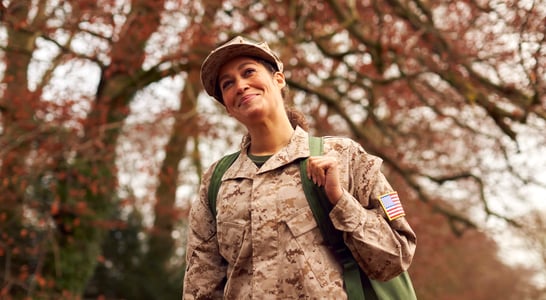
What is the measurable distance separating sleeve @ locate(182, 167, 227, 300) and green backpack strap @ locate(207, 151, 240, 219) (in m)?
0.05

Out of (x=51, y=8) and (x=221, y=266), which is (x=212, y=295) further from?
(x=51, y=8)

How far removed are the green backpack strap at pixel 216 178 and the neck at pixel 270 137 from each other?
0.17 metres

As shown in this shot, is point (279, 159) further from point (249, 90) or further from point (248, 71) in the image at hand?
point (248, 71)

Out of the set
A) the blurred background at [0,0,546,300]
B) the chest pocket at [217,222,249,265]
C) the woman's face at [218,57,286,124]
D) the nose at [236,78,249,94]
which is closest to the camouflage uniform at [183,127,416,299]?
the chest pocket at [217,222,249,265]

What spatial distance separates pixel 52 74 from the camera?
893cm

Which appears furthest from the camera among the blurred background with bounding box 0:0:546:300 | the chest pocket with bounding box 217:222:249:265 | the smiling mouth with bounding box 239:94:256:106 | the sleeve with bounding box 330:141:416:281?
the blurred background with bounding box 0:0:546:300

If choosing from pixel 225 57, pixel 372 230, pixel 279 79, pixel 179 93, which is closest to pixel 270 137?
pixel 279 79

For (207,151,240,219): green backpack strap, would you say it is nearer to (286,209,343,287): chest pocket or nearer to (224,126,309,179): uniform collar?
(224,126,309,179): uniform collar

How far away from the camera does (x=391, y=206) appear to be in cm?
243

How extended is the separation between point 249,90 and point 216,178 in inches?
17.6

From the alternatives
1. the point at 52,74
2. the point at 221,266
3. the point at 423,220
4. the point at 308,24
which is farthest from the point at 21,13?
the point at 423,220

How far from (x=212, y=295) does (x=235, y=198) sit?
0.46 metres

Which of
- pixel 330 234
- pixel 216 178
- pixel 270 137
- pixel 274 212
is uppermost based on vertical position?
pixel 270 137

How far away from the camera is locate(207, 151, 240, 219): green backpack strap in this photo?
8.93ft
